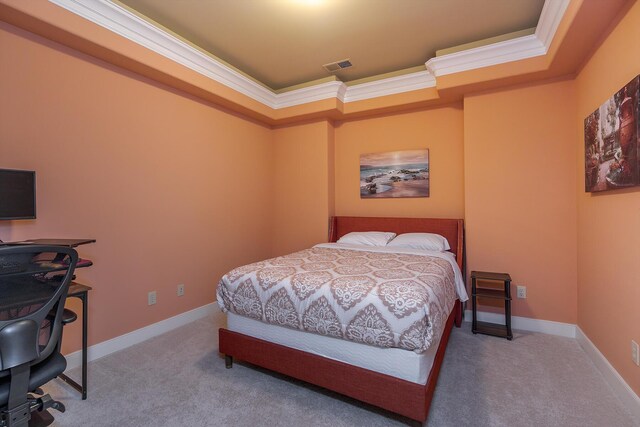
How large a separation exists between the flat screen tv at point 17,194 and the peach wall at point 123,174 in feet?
0.55

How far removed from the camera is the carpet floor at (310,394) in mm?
1782

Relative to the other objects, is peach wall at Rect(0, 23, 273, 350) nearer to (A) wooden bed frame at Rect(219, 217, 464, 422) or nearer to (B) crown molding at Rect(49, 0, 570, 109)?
(B) crown molding at Rect(49, 0, 570, 109)

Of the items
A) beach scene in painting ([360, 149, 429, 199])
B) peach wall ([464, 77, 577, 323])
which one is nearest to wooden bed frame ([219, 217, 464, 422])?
peach wall ([464, 77, 577, 323])

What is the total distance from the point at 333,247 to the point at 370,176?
3.98 ft

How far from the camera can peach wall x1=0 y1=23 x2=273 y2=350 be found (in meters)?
2.19

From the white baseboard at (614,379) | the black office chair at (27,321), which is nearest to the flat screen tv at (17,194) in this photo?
the black office chair at (27,321)

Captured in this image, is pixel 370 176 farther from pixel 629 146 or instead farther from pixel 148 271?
pixel 148 271

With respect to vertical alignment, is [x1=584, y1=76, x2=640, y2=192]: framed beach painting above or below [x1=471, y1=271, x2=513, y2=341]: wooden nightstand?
above

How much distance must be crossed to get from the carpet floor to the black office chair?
0.70 metres

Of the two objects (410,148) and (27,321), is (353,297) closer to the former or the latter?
(27,321)

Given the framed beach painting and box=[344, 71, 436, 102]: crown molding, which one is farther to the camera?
box=[344, 71, 436, 102]: crown molding

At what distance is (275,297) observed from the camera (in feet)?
6.84

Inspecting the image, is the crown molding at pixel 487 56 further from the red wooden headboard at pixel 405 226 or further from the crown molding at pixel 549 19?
the red wooden headboard at pixel 405 226

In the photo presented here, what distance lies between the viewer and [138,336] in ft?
9.28
